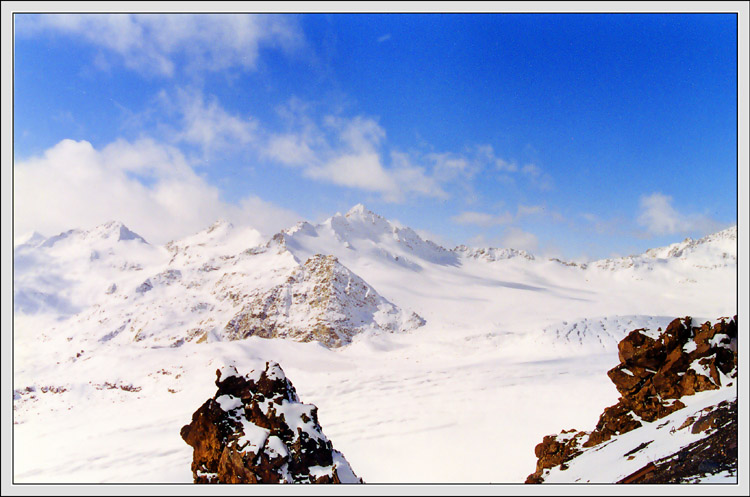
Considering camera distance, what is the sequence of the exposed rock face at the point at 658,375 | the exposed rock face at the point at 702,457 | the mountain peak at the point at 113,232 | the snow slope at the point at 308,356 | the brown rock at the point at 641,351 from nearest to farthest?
1. the exposed rock face at the point at 702,457
2. the exposed rock face at the point at 658,375
3. the brown rock at the point at 641,351
4. the snow slope at the point at 308,356
5. the mountain peak at the point at 113,232

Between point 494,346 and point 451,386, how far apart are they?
10426 mm

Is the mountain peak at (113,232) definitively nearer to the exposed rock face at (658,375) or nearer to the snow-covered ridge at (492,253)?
the exposed rock face at (658,375)

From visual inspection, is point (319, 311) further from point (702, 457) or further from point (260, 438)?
point (702, 457)

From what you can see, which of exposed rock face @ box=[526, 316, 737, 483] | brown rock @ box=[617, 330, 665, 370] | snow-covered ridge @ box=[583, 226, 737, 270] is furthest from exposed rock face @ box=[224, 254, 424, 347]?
snow-covered ridge @ box=[583, 226, 737, 270]

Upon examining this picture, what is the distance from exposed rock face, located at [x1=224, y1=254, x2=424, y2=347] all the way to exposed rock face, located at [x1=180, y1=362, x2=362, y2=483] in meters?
31.1

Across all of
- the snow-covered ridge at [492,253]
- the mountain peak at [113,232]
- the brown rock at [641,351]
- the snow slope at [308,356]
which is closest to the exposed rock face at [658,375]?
the brown rock at [641,351]

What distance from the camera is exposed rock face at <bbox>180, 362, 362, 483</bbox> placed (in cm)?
984

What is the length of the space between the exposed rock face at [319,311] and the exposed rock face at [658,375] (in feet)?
105

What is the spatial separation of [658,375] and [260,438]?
30.9 ft

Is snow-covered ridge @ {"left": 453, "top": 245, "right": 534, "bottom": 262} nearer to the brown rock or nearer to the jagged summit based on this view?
the jagged summit

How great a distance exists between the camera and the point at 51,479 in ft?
42.2

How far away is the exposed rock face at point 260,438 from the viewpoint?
9844 mm

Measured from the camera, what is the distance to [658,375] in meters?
11.0

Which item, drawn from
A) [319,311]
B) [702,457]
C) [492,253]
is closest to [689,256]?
[492,253]
